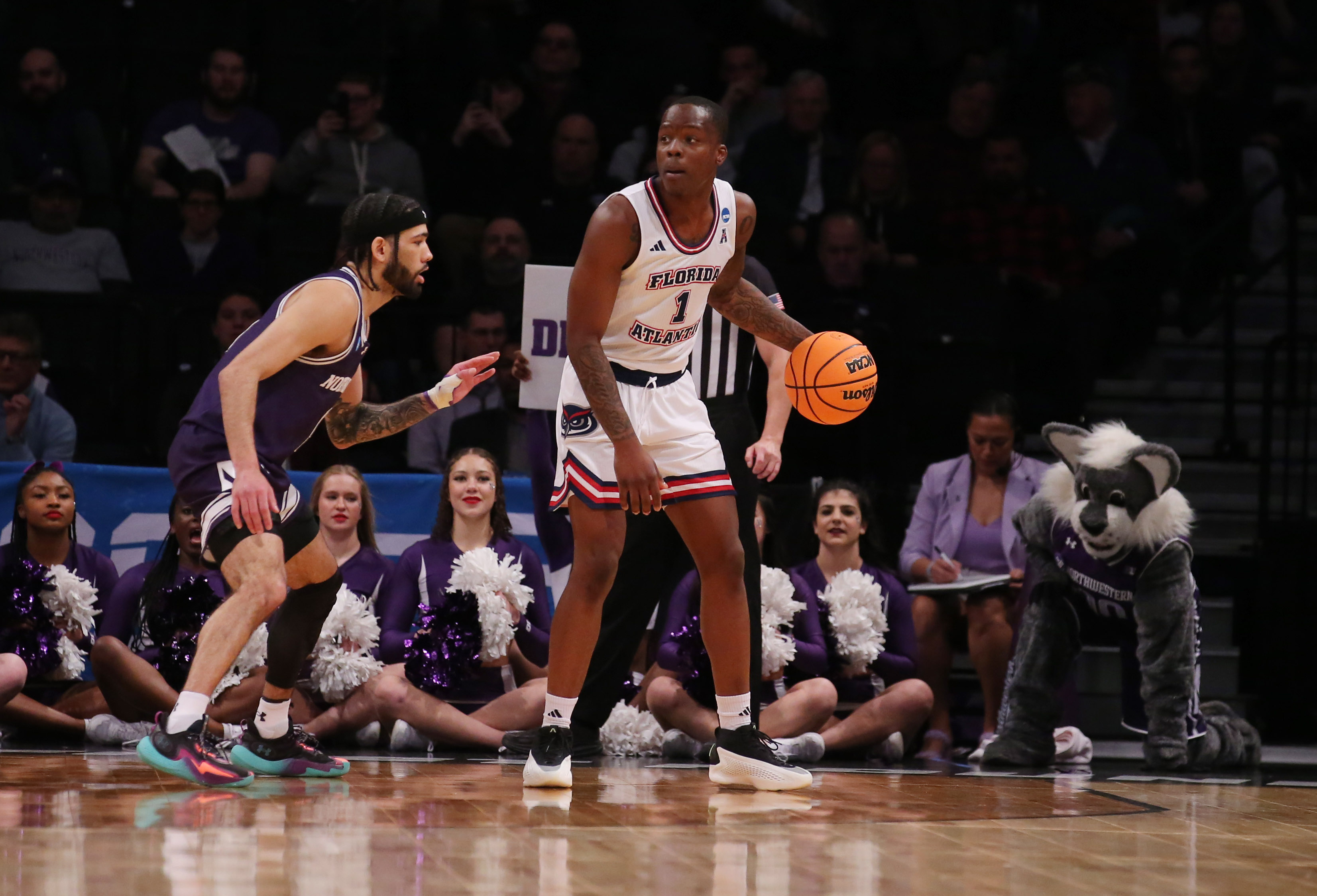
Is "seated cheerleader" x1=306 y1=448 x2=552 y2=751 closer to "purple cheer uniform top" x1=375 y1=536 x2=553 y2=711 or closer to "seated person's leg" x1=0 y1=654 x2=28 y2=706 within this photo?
"purple cheer uniform top" x1=375 y1=536 x2=553 y2=711

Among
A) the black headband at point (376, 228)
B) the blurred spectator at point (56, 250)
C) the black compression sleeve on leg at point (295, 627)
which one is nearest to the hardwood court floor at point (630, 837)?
the black compression sleeve on leg at point (295, 627)

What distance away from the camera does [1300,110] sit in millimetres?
10000

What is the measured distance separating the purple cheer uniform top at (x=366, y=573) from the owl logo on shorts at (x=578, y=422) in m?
2.04

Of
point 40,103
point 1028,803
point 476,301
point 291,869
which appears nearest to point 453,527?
point 476,301

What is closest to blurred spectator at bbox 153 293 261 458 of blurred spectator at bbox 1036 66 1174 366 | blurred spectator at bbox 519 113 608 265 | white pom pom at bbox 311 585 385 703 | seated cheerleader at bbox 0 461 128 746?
seated cheerleader at bbox 0 461 128 746

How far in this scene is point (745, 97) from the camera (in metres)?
9.48

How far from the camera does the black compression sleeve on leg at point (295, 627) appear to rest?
4.72 meters

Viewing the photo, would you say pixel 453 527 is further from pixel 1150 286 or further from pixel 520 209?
pixel 1150 286

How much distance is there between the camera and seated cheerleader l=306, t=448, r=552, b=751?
598cm

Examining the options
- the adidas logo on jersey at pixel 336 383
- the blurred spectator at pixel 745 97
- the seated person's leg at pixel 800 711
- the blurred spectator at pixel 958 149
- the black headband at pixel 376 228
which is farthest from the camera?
the blurred spectator at pixel 745 97

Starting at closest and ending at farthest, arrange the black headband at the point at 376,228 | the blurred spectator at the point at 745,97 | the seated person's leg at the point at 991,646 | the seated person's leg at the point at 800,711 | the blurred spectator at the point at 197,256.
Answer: the black headband at the point at 376,228 < the seated person's leg at the point at 800,711 < the seated person's leg at the point at 991,646 < the blurred spectator at the point at 197,256 < the blurred spectator at the point at 745,97

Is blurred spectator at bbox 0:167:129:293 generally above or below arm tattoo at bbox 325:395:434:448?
above

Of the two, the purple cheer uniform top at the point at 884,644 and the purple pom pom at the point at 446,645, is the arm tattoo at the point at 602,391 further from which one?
the purple cheer uniform top at the point at 884,644

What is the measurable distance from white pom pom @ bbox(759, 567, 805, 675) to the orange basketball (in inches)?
56.2
